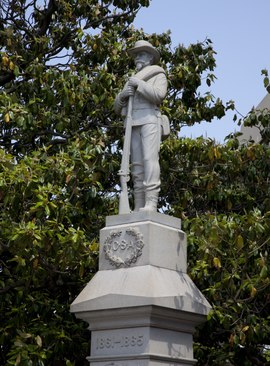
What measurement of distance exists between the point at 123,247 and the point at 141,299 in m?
0.81

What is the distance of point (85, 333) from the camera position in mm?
12375

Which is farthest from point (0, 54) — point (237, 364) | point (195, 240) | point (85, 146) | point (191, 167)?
point (237, 364)

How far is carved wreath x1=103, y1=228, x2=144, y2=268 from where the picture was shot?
8.95 meters

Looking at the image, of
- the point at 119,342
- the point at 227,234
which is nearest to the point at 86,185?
the point at 227,234

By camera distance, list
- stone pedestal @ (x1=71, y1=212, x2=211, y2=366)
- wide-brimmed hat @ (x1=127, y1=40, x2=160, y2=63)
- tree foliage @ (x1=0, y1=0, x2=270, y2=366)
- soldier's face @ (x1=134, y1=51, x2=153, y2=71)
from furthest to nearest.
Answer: tree foliage @ (x1=0, y1=0, x2=270, y2=366), soldier's face @ (x1=134, y1=51, x2=153, y2=71), wide-brimmed hat @ (x1=127, y1=40, x2=160, y2=63), stone pedestal @ (x1=71, y1=212, x2=211, y2=366)

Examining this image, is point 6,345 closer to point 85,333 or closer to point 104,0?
point 85,333

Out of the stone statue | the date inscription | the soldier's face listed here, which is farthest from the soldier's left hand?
the date inscription

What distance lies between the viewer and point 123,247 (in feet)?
29.9

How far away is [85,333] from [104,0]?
23.1 ft

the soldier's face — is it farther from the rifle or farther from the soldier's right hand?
the rifle

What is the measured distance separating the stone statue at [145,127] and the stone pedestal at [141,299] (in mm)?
365

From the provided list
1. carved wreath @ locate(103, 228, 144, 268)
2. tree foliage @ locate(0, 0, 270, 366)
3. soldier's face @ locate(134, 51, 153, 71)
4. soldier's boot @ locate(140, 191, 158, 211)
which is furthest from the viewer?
tree foliage @ locate(0, 0, 270, 366)

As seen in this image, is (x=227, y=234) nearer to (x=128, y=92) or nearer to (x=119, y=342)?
(x=128, y=92)

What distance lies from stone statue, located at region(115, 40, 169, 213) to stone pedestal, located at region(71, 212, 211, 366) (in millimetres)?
365
